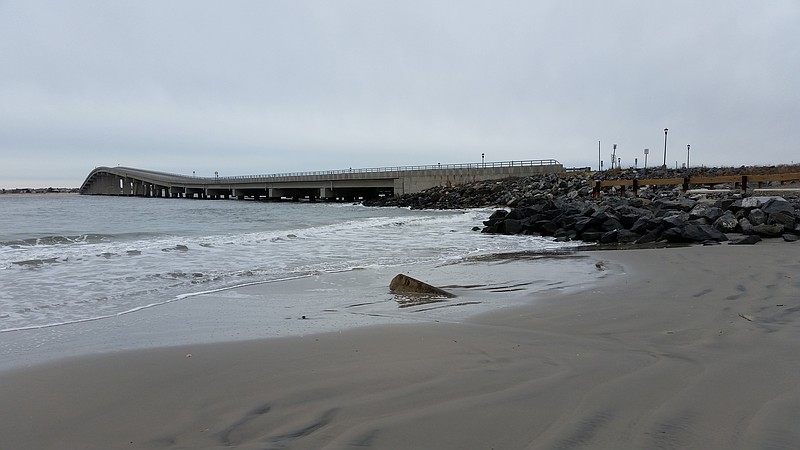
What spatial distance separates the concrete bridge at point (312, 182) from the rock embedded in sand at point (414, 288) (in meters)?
50.1

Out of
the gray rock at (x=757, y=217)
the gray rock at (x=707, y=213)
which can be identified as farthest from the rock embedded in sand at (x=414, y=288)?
the gray rock at (x=707, y=213)

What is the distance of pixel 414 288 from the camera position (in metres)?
7.35

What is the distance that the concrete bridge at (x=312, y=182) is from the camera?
188ft

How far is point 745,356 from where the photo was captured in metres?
3.86

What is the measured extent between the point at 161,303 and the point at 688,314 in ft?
22.0

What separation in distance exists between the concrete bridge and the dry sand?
52.8 metres

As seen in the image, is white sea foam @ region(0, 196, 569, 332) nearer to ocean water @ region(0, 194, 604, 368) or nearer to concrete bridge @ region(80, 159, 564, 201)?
ocean water @ region(0, 194, 604, 368)

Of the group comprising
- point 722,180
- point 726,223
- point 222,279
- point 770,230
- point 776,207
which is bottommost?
point 222,279

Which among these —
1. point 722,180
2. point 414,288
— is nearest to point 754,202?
point 722,180

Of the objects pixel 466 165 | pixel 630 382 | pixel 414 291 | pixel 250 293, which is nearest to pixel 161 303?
pixel 250 293

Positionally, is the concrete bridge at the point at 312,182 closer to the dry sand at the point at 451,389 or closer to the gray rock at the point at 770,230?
the gray rock at the point at 770,230

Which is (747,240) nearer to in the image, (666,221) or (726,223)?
(726,223)

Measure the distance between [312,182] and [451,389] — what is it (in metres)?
72.2

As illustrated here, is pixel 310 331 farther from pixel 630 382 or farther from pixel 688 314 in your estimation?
pixel 688 314
